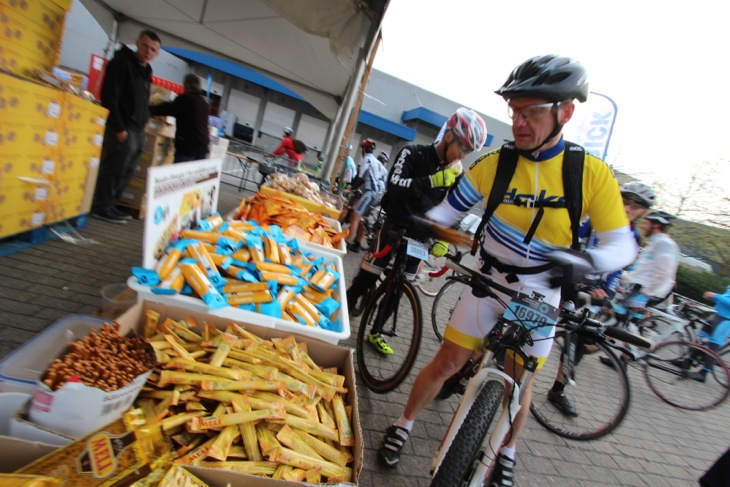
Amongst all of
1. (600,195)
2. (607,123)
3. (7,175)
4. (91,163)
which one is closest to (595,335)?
(600,195)

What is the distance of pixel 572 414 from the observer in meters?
3.79

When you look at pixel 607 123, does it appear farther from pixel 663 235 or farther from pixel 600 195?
pixel 600 195

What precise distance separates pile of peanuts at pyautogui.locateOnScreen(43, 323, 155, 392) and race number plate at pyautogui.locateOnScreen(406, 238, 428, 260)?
6.87 ft

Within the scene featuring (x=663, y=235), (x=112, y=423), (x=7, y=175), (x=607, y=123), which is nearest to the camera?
(x=112, y=423)

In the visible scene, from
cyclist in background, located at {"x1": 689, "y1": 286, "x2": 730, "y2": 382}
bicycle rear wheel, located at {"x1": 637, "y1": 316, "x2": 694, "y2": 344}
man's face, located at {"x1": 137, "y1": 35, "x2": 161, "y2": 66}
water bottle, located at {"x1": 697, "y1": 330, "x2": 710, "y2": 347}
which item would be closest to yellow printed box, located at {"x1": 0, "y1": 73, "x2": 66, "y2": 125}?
man's face, located at {"x1": 137, "y1": 35, "x2": 161, "y2": 66}

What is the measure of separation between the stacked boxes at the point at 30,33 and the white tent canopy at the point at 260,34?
296 centimetres

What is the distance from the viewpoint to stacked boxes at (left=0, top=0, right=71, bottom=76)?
3.47m

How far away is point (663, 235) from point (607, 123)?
4.08m

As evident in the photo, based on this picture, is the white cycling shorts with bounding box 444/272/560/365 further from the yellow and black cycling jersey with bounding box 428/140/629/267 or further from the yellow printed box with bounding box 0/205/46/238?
the yellow printed box with bounding box 0/205/46/238

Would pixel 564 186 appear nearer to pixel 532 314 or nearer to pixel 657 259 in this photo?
pixel 532 314

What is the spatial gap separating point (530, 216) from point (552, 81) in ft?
2.28

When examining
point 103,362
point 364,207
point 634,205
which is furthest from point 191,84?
point 634,205

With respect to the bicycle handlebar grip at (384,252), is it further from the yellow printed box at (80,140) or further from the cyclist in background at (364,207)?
the cyclist in background at (364,207)

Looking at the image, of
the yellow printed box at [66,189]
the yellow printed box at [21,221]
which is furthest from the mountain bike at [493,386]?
the yellow printed box at [66,189]
